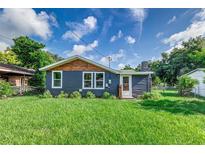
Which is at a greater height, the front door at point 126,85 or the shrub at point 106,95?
the front door at point 126,85

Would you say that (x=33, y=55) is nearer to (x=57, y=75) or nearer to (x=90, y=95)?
(x=57, y=75)

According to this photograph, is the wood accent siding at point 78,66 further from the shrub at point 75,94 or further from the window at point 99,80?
the shrub at point 75,94

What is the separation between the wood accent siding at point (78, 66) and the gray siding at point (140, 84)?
3.10m

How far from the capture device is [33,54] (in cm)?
2159

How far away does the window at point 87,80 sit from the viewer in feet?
50.0

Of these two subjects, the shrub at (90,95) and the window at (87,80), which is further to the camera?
the window at (87,80)

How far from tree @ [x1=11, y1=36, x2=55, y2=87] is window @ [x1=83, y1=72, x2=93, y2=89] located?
7.12 m

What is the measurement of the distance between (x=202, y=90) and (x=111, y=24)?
11.9m

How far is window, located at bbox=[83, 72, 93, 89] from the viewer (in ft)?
50.0

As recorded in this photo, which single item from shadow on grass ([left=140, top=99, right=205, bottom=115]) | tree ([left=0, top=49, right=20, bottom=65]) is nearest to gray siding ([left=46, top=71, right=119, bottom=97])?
shadow on grass ([left=140, top=99, right=205, bottom=115])

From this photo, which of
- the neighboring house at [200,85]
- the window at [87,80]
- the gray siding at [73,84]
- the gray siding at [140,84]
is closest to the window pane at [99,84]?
the gray siding at [73,84]

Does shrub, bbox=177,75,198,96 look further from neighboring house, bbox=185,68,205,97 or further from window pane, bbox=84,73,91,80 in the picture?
window pane, bbox=84,73,91,80

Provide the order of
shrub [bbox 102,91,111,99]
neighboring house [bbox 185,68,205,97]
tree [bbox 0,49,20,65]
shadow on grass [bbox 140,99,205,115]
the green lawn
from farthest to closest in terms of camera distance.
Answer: tree [bbox 0,49,20,65] < neighboring house [bbox 185,68,205,97] < shrub [bbox 102,91,111,99] < shadow on grass [bbox 140,99,205,115] < the green lawn
